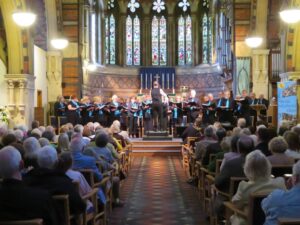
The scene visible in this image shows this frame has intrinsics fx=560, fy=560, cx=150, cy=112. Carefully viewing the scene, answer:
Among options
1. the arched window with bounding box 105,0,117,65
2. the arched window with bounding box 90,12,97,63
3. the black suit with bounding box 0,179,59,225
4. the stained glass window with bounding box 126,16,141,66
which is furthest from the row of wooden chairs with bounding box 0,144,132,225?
the stained glass window with bounding box 126,16,141,66

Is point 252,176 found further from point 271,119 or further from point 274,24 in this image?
point 274,24

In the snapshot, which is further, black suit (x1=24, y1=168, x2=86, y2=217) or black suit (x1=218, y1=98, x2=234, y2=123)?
black suit (x1=218, y1=98, x2=234, y2=123)

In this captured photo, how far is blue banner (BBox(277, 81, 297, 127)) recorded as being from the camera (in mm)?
12125

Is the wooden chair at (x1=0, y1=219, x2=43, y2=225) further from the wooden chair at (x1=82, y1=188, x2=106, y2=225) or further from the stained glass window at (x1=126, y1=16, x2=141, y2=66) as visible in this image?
the stained glass window at (x1=126, y1=16, x2=141, y2=66)

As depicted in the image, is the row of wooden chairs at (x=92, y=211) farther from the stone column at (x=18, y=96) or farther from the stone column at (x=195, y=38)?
the stone column at (x=195, y=38)

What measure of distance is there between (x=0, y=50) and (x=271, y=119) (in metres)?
7.90

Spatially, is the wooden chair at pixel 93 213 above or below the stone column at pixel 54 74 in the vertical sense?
below

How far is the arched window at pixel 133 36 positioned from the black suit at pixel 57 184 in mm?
23740

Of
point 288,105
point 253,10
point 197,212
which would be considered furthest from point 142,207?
point 253,10

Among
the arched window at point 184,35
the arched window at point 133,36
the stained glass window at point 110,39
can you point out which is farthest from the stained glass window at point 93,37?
the arched window at point 184,35

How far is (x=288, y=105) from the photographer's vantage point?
12398mm

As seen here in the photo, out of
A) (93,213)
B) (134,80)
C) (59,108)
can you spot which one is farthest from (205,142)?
(134,80)

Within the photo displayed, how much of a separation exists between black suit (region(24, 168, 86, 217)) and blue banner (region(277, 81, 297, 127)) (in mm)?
8069

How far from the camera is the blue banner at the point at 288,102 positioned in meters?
12.1
